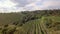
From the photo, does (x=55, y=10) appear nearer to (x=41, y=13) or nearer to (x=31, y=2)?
(x=41, y=13)

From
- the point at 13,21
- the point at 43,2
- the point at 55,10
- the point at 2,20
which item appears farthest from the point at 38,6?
the point at 2,20

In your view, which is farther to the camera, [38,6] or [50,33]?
[38,6]

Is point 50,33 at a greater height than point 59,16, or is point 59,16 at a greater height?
point 59,16

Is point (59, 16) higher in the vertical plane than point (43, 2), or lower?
lower

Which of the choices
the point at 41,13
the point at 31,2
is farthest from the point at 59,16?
the point at 31,2

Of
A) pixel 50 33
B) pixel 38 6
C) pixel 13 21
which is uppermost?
pixel 38 6

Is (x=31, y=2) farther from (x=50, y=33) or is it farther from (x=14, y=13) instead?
(x=50, y=33)
